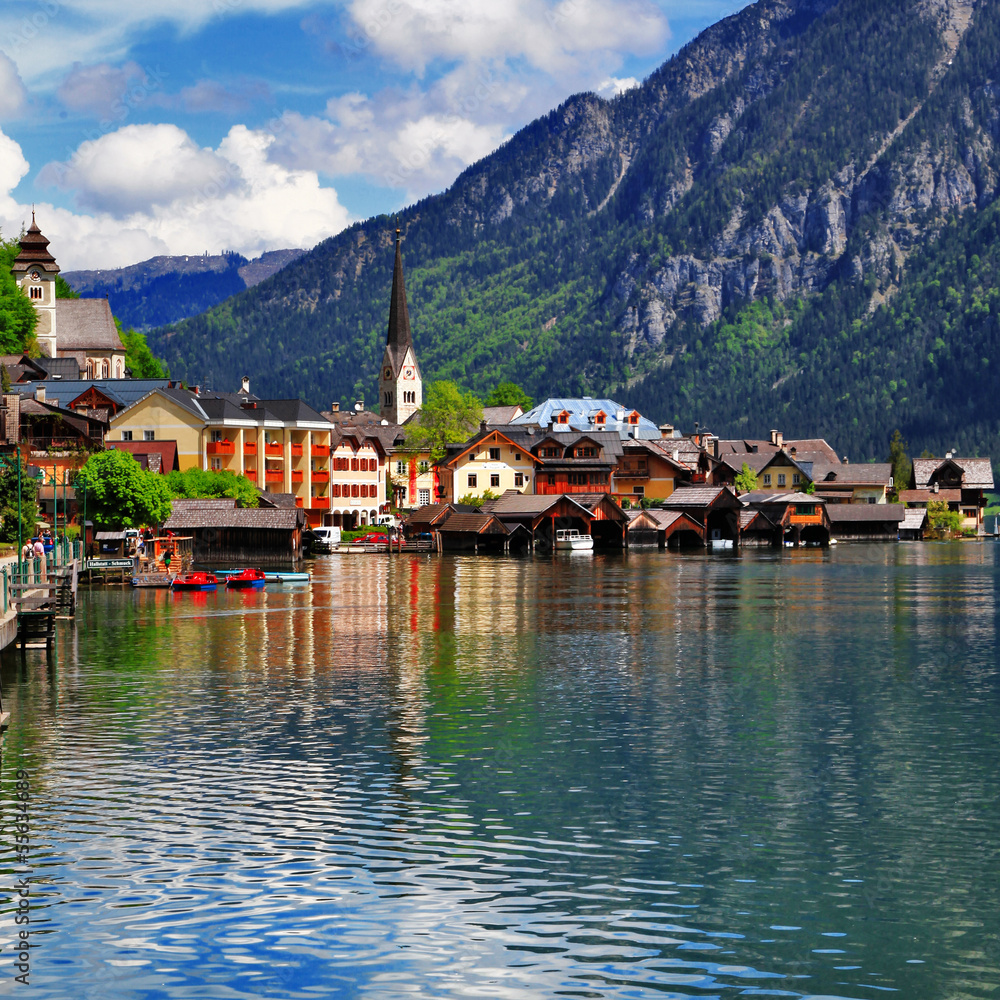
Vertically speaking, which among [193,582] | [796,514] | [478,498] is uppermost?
[478,498]

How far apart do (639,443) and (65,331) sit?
2986 inches

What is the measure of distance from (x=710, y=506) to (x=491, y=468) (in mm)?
Answer: 27498

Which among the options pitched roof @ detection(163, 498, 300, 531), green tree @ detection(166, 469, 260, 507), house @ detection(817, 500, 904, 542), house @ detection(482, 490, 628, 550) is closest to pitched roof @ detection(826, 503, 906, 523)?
house @ detection(817, 500, 904, 542)

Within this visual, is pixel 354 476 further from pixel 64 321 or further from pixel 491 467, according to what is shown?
pixel 64 321

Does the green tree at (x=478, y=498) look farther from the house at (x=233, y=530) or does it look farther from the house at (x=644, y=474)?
the house at (x=233, y=530)

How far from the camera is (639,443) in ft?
575

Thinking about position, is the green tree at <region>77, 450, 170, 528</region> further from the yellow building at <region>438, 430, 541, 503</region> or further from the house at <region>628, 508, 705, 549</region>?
the house at <region>628, 508, 705, 549</region>

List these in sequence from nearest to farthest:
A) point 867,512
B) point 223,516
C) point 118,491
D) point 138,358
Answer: point 118,491
point 223,516
point 138,358
point 867,512

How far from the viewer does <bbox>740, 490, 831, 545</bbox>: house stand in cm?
17525

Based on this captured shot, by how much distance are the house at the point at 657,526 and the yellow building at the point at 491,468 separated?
14428 mm

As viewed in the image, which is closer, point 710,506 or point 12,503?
point 12,503

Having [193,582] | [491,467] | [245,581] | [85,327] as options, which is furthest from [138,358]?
[193,582]

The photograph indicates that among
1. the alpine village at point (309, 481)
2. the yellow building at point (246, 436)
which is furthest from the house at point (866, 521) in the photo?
the yellow building at point (246, 436)

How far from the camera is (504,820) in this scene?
87.8 feet
